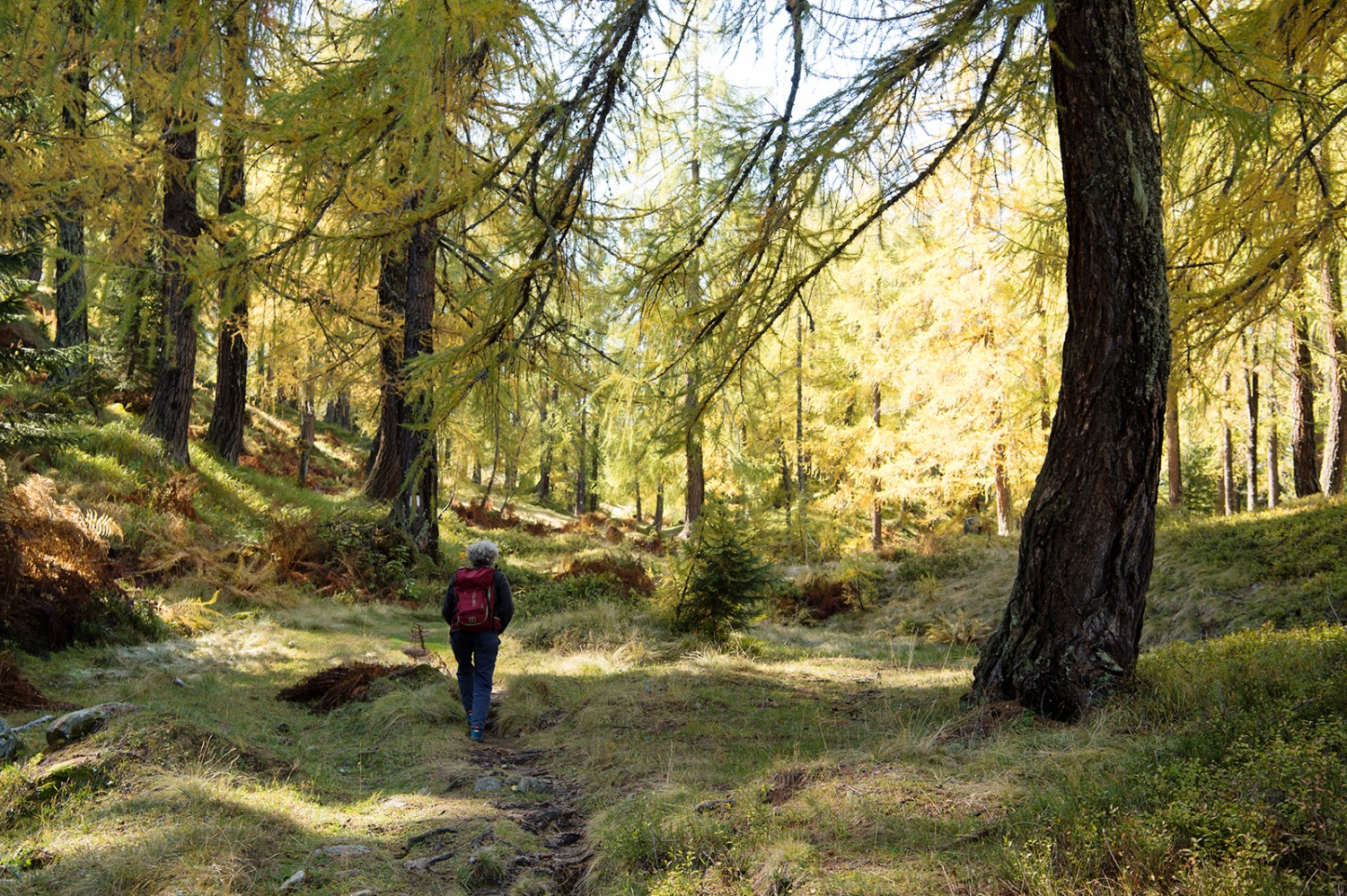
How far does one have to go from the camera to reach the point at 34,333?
16344 mm

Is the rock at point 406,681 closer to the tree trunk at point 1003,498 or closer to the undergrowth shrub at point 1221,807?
the undergrowth shrub at point 1221,807

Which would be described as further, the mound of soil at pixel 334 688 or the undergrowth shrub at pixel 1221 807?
the mound of soil at pixel 334 688

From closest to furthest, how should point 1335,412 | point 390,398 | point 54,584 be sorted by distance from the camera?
point 54,584 < point 1335,412 < point 390,398

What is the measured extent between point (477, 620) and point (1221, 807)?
4951 millimetres

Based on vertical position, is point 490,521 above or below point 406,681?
above

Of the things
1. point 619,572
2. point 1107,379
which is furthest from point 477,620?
point 619,572

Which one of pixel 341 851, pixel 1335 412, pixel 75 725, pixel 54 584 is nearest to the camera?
pixel 341 851

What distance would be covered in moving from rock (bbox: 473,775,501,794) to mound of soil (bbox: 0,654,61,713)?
2.75 meters

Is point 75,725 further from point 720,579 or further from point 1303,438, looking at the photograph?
point 1303,438

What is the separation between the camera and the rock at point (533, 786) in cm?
490

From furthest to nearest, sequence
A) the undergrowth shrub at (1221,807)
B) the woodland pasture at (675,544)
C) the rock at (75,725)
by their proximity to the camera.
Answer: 1. the rock at (75,725)
2. the woodland pasture at (675,544)
3. the undergrowth shrub at (1221,807)

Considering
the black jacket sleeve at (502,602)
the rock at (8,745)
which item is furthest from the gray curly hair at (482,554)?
the rock at (8,745)

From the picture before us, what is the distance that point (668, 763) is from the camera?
491cm

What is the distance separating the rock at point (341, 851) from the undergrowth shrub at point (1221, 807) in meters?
2.81
